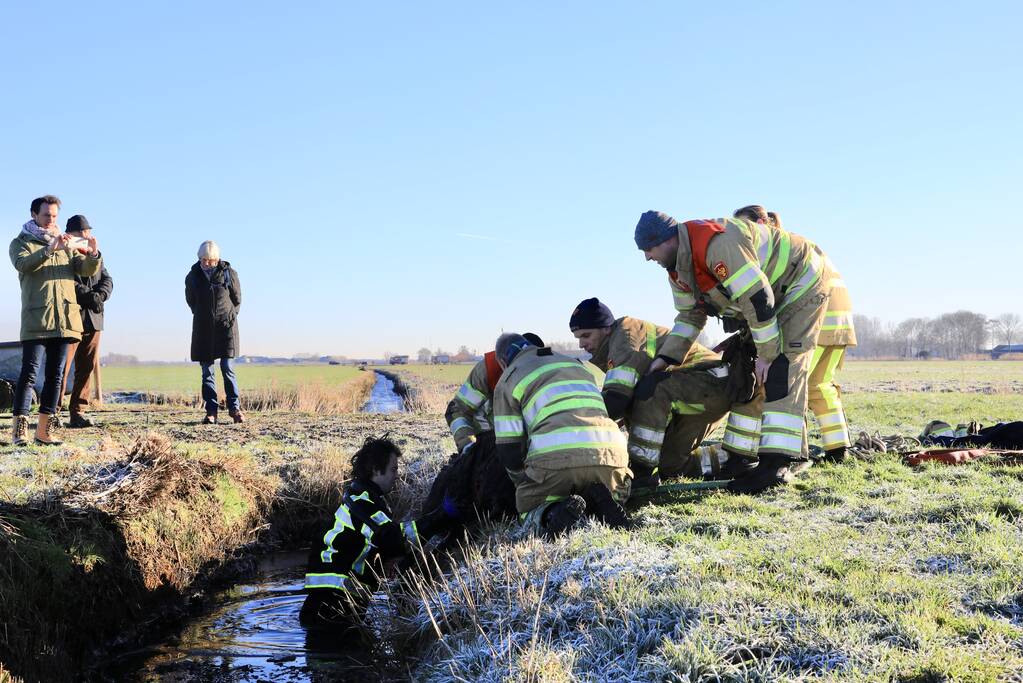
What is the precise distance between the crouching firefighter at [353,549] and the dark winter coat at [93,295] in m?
6.53

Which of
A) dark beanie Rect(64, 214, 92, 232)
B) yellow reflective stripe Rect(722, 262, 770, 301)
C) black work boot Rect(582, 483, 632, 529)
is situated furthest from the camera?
dark beanie Rect(64, 214, 92, 232)

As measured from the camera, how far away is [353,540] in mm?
5496

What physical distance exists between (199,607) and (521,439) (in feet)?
9.42

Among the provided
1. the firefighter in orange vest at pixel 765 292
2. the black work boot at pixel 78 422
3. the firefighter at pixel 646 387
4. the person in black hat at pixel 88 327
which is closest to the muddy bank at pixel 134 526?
the black work boot at pixel 78 422

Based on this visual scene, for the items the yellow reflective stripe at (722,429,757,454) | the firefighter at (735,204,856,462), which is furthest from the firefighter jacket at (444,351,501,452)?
the firefighter at (735,204,856,462)

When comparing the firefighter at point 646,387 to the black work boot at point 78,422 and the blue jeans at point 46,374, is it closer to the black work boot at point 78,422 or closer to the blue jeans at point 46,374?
the blue jeans at point 46,374

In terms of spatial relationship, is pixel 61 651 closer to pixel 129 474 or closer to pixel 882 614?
pixel 129 474

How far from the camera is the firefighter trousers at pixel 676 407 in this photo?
6477 mm

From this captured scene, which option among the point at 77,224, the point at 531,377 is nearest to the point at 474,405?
the point at 531,377

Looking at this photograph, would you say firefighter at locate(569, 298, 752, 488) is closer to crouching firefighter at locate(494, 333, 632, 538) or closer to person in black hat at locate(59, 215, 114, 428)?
crouching firefighter at locate(494, 333, 632, 538)

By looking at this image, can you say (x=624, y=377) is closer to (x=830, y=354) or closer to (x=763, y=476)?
(x=763, y=476)

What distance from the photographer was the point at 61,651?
5.03m

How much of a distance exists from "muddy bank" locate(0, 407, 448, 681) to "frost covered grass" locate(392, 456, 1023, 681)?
2.16 meters

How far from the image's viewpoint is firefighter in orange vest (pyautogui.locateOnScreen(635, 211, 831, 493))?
6.02 metres
